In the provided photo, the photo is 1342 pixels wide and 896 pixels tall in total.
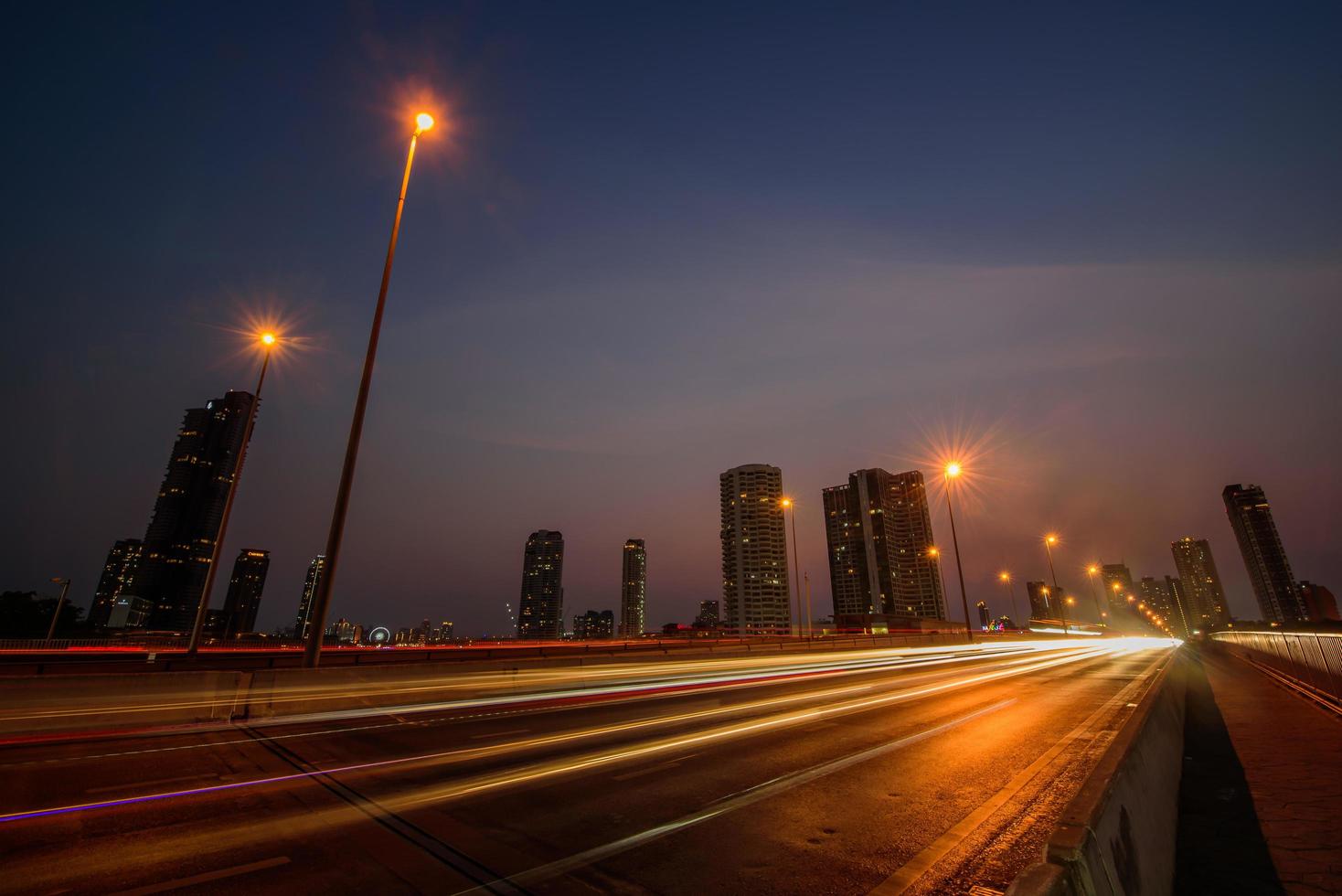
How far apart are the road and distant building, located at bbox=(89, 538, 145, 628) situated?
186 meters

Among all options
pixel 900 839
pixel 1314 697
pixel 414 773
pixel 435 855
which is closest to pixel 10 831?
pixel 414 773

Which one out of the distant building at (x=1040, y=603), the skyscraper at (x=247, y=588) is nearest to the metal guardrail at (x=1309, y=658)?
the distant building at (x=1040, y=603)

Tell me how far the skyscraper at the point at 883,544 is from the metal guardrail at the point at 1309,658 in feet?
417

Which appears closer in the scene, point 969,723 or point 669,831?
point 669,831

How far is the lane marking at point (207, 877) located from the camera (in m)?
4.07

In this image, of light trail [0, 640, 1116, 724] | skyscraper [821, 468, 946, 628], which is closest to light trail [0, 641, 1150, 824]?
light trail [0, 640, 1116, 724]

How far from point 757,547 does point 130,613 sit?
13358cm

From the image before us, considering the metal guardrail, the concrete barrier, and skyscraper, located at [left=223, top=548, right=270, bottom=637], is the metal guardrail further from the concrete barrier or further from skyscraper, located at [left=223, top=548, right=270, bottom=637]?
skyscraper, located at [left=223, top=548, right=270, bottom=637]

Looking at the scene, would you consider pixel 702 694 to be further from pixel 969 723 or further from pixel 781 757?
pixel 781 757

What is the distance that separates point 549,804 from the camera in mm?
6172

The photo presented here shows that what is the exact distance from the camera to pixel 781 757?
834cm

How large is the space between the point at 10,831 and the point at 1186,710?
2310cm

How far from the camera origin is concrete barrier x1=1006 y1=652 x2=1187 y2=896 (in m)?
2.54

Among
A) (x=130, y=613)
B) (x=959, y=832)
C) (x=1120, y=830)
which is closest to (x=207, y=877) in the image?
(x=959, y=832)
